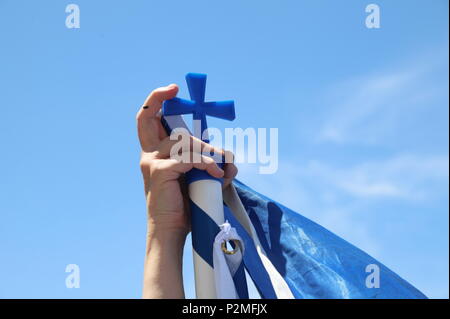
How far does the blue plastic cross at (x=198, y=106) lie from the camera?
19.3ft

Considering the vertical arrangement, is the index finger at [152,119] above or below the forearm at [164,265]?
above

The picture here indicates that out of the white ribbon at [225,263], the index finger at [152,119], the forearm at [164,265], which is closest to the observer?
the white ribbon at [225,263]

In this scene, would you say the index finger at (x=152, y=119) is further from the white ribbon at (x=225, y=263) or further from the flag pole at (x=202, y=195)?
the white ribbon at (x=225, y=263)

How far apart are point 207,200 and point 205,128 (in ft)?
2.32

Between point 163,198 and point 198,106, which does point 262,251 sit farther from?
point 198,106

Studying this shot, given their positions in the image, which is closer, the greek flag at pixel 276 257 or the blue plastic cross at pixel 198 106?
the greek flag at pixel 276 257

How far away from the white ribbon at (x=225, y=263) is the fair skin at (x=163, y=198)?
403mm

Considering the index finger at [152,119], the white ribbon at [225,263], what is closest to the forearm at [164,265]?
the white ribbon at [225,263]

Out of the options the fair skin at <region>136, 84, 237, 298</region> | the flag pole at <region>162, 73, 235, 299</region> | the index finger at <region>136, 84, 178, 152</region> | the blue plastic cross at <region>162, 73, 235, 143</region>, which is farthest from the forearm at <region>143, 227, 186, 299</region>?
the blue plastic cross at <region>162, 73, 235, 143</region>

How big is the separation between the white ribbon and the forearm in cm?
40
